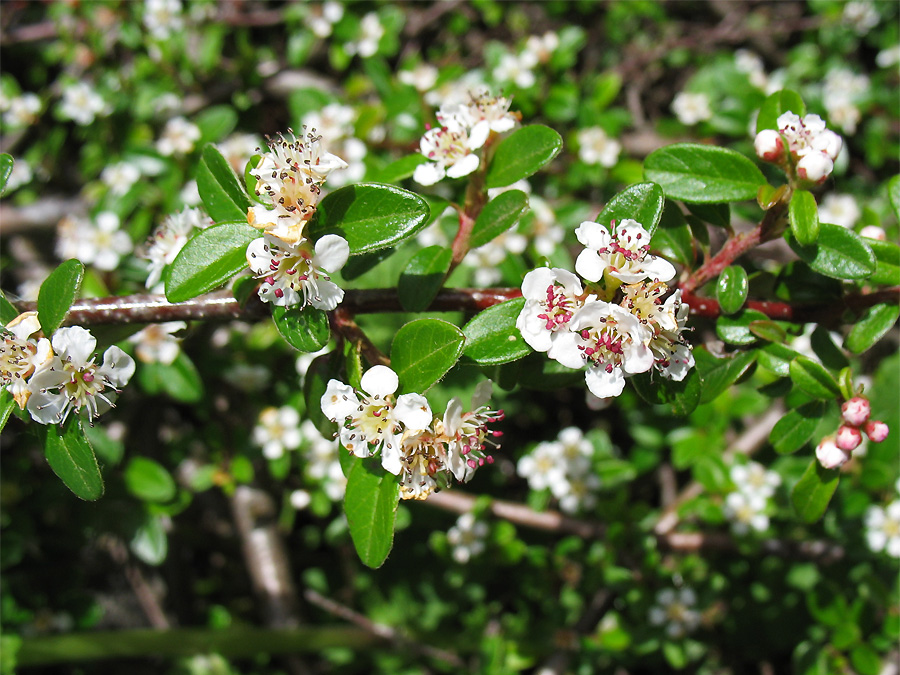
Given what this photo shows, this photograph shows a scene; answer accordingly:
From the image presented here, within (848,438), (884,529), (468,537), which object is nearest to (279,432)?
(468,537)

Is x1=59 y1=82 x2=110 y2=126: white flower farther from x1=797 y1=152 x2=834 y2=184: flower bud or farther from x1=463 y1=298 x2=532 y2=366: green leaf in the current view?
x1=797 y1=152 x2=834 y2=184: flower bud

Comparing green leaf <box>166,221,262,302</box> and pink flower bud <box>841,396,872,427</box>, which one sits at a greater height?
green leaf <box>166,221,262,302</box>

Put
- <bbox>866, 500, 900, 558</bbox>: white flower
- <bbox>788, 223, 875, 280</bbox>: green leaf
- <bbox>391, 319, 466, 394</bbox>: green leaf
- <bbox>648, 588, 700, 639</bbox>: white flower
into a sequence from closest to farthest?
<bbox>391, 319, 466, 394</bbox>: green leaf → <bbox>788, 223, 875, 280</bbox>: green leaf → <bbox>866, 500, 900, 558</bbox>: white flower → <bbox>648, 588, 700, 639</bbox>: white flower

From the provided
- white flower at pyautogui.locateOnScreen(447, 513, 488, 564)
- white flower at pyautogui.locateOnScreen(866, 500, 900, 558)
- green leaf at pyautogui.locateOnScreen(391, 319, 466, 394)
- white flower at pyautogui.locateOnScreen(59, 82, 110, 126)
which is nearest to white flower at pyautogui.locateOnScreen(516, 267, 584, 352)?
green leaf at pyautogui.locateOnScreen(391, 319, 466, 394)

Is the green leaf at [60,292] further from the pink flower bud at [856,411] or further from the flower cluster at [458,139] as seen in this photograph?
the pink flower bud at [856,411]

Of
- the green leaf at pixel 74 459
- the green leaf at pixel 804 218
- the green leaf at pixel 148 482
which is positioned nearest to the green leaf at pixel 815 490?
the green leaf at pixel 804 218
